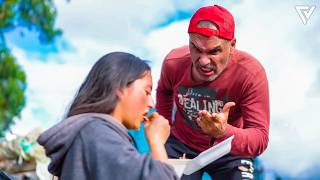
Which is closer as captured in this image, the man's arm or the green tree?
the man's arm

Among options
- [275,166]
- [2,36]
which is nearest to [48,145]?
[275,166]

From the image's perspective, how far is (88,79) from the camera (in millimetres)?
1580

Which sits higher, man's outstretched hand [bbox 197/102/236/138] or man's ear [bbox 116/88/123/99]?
man's ear [bbox 116/88/123/99]

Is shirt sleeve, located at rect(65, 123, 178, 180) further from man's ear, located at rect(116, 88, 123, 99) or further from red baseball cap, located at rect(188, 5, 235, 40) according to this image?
red baseball cap, located at rect(188, 5, 235, 40)

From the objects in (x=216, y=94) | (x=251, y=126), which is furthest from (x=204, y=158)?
(x=216, y=94)

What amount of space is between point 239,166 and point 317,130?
1393mm

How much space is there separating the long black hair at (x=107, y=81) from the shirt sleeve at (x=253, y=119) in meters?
0.55

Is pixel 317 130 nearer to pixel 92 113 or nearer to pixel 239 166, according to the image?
pixel 239 166

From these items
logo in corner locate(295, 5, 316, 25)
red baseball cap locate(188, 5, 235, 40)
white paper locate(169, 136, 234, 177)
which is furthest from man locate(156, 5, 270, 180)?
logo in corner locate(295, 5, 316, 25)

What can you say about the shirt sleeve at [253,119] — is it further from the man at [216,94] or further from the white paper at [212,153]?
the white paper at [212,153]

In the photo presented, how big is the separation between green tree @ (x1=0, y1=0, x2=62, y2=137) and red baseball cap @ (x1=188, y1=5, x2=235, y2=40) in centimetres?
256

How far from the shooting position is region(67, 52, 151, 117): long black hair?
1.51 metres

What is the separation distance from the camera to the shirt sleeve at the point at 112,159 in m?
1.37

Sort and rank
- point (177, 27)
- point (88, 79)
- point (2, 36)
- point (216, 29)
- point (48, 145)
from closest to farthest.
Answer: point (48, 145) → point (88, 79) → point (216, 29) → point (177, 27) → point (2, 36)
